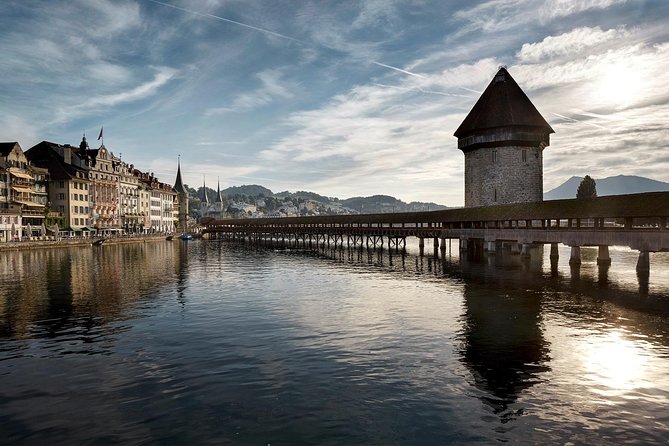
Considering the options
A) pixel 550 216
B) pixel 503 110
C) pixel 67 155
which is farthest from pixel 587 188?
pixel 67 155

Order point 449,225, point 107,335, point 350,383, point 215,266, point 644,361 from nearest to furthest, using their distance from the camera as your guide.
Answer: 1. point 350,383
2. point 644,361
3. point 107,335
4. point 215,266
5. point 449,225

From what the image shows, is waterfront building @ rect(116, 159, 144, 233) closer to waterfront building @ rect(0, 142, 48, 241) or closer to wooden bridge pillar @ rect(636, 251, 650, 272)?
waterfront building @ rect(0, 142, 48, 241)

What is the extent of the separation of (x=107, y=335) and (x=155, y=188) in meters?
127

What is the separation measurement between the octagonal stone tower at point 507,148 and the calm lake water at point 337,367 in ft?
117

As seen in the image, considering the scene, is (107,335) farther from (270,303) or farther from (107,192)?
(107,192)

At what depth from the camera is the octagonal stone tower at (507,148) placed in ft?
206

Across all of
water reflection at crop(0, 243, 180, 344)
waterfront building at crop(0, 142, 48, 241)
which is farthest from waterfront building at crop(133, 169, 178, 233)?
water reflection at crop(0, 243, 180, 344)

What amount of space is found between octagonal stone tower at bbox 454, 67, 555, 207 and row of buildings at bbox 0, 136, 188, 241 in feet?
235

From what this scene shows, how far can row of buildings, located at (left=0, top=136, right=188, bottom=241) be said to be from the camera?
78.4 meters

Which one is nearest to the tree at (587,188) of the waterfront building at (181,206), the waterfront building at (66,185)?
the waterfront building at (66,185)

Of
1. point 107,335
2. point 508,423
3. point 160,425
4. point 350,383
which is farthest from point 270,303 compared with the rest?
point 508,423

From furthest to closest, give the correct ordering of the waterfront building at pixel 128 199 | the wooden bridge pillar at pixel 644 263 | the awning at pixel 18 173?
the waterfront building at pixel 128 199
the awning at pixel 18 173
the wooden bridge pillar at pixel 644 263

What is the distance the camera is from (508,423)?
10.1m

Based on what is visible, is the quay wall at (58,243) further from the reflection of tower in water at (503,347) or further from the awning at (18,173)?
the reflection of tower in water at (503,347)
